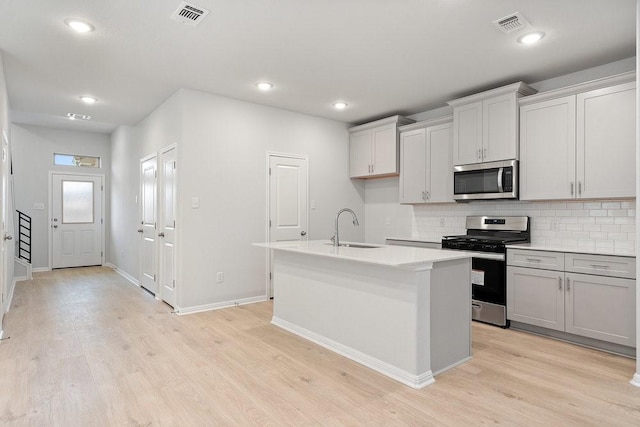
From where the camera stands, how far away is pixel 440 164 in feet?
15.9

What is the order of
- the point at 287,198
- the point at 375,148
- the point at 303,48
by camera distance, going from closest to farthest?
the point at 303,48
the point at 287,198
the point at 375,148

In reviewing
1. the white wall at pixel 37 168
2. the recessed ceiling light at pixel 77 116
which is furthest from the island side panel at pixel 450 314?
the white wall at pixel 37 168

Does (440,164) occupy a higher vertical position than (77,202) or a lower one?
higher

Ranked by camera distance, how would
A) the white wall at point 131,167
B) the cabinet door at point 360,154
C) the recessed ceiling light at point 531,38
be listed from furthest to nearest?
the cabinet door at point 360,154, the white wall at point 131,167, the recessed ceiling light at point 531,38

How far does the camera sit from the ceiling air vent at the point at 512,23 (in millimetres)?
2779

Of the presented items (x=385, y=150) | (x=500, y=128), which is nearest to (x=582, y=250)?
(x=500, y=128)

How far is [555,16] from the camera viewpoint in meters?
2.77

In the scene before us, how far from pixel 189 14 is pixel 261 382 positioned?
2704 millimetres

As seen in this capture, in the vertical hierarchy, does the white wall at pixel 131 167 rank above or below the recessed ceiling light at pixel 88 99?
below

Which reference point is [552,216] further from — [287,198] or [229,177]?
[229,177]

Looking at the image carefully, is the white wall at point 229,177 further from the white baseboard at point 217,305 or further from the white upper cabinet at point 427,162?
the white upper cabinet at point 427,162

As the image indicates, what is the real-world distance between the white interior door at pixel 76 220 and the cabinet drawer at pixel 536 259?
7.82 meters

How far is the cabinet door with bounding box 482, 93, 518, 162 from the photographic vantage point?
13.1 feet

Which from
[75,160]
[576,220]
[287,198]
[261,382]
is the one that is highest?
[75,160]
